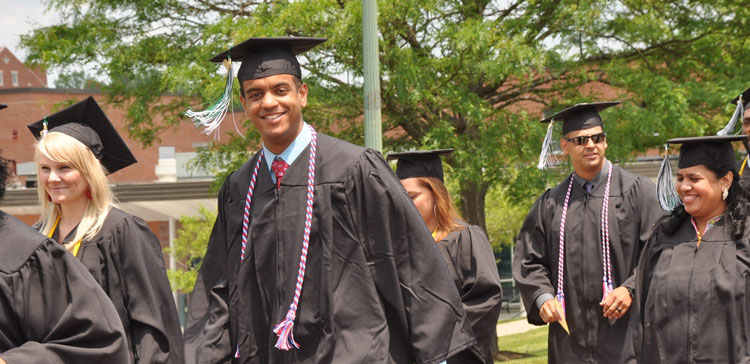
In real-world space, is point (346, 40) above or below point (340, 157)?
above

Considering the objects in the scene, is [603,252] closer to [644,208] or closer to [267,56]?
[644,208]

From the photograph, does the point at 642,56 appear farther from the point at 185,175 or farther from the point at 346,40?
the point at 185,175

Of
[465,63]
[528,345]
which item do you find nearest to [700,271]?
[465,63]

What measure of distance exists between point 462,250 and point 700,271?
1.33 metres

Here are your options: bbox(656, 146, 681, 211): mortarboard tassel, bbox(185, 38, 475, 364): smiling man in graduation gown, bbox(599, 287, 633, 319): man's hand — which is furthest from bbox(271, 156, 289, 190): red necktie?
bbox(599, 287, 633, 319): man's hand

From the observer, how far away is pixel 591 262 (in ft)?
19.8

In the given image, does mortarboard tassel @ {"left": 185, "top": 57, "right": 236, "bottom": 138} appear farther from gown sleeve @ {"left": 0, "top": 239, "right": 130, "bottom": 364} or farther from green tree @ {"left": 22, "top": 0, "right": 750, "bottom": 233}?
green tree @ {"left": 22, "top": 0, "right": 750, "bottom": 233}

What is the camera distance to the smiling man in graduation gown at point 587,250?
5.98m

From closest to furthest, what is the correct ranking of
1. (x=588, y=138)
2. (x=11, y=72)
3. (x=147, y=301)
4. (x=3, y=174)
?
1. (x=3, y=174)
2. (x=147, y=301)
3. (x=588, y=138)
4. (x=11, y=72)

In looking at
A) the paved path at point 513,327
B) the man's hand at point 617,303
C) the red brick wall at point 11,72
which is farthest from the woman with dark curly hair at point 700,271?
the red brick wall at point 11,72

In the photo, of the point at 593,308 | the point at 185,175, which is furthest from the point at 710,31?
the point at 185,175

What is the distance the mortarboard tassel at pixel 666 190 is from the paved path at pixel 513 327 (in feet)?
53.6

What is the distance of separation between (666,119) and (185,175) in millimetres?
26122

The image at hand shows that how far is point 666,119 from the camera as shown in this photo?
10641 mm
